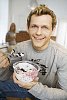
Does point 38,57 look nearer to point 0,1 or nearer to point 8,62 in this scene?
point 8,62

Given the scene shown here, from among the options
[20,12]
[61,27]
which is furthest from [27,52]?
[20,12]

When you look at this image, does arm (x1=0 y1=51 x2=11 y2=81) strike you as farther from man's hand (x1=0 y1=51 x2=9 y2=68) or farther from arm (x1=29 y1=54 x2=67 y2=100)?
arm (x1=29 y1=54 x2=67 y2=100)

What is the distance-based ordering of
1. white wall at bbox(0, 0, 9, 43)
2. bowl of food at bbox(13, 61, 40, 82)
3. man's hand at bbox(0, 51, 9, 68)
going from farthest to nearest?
white wall at bbox(0, 0, 9, 43) < man's hand at bbox(0, 51, 9, 68) < bowl of food at bbox(13, 61, 40, 82)

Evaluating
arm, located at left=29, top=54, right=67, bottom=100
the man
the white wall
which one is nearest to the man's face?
the man

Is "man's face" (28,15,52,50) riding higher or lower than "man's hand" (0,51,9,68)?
higher

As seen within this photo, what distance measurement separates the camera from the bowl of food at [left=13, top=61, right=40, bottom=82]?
816mm

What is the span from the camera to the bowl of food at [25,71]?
82cm

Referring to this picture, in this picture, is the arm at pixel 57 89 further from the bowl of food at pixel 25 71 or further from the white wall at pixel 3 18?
the white wall at pixel 3 18

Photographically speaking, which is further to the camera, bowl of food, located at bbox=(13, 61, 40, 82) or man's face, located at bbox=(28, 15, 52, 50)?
man's face, located at bbox=(28, 15, 52, 50)

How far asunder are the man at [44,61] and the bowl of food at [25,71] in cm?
3

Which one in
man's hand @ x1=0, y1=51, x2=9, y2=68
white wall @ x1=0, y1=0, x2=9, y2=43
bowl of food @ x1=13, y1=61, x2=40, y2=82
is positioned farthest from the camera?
white wall @ x1=0, y1=0, x2=9, y2=43

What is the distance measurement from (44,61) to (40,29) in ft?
0.60

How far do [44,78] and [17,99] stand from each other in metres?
0.20

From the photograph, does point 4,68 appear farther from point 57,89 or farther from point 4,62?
point 57,89
